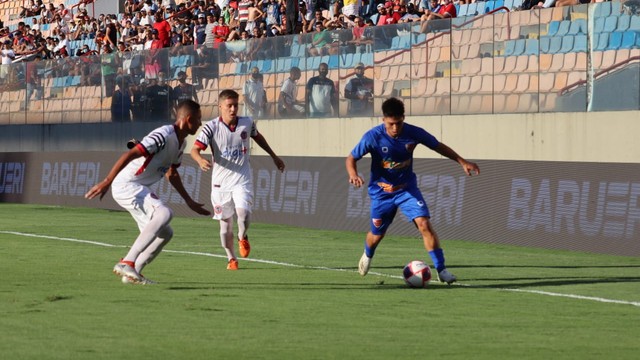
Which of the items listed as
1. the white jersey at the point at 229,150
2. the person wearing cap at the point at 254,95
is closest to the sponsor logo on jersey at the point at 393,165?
the white jersey at the point at 229,150

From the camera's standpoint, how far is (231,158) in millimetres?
16438

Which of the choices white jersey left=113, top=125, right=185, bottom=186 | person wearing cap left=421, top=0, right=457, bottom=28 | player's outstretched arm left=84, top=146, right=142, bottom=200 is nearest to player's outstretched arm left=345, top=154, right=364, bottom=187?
white jersey left=113, top=125, right=185, bottom=186

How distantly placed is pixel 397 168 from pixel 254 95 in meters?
14.8

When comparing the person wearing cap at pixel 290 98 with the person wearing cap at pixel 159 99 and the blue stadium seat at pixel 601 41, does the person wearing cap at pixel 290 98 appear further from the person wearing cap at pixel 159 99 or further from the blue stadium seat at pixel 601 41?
the blue stadium seat at pixel 601 41

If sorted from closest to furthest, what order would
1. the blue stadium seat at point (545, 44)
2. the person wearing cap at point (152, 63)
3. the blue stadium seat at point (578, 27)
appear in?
the blue stadium seat at point (578, 27), the blue stadium seat at point (545, 44), the person wearing cap at point (152, 63)

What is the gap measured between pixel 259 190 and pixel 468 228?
6.13 metres

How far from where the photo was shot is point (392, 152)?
14469mm

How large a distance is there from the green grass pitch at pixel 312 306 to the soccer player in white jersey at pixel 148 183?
0.30 meters

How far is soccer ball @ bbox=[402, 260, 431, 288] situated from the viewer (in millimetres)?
13820

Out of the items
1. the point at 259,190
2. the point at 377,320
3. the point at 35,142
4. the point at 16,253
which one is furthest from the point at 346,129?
the point at 377,320

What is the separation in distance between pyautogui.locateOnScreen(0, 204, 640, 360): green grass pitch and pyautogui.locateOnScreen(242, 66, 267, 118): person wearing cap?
919cm

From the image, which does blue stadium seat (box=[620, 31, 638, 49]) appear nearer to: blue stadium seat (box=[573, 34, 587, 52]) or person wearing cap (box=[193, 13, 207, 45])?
blue stadium seat (box=[573, 34, 587, 52])

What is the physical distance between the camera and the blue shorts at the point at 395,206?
14.3m

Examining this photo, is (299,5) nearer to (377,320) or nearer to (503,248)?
(503,248)
